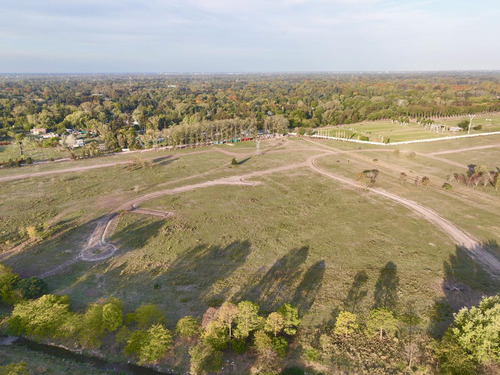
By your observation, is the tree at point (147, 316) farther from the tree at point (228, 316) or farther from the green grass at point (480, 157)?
the green grass at point (480, 157)

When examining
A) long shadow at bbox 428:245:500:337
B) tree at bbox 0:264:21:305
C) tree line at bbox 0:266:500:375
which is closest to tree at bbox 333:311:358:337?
tree line at bbox 0:266:500:375

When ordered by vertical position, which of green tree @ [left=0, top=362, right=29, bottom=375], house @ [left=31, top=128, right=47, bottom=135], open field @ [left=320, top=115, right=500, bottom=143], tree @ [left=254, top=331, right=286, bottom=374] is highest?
open field @ [left=320, top=115, right=500, bottom=143]

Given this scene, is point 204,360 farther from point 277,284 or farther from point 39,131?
point 39,131

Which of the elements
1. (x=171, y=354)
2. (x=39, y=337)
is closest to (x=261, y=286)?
(x=171, y=354)

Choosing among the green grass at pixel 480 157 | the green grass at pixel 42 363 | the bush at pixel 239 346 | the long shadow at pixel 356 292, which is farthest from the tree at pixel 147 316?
the green grass at pixel 480 157

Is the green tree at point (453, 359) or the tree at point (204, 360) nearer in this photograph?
the green tree at point (453, 359)

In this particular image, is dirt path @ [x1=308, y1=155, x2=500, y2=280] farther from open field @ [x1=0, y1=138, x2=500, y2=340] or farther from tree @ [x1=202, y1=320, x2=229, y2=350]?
tree @ [x1=202, y1=320, x2=229, y2=350]

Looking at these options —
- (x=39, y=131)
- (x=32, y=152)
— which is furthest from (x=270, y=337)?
(x=39, y=131)

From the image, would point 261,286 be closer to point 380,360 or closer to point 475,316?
point 380,360
